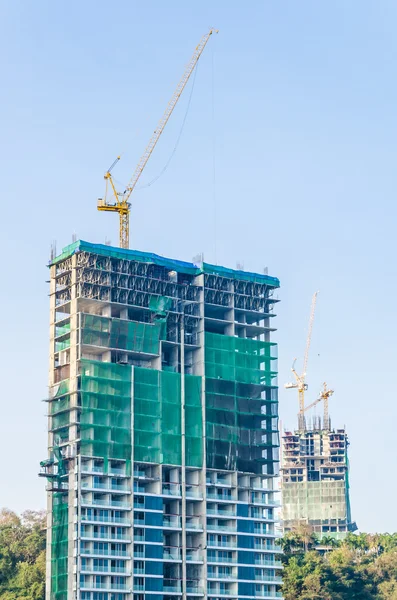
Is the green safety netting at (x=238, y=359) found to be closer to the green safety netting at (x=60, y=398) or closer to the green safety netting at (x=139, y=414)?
the green safety netting at (x=139, y=414)

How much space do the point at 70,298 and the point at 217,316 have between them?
84.3 ft

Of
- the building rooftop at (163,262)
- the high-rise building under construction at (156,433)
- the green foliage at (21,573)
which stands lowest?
the green foliage at (21,573)

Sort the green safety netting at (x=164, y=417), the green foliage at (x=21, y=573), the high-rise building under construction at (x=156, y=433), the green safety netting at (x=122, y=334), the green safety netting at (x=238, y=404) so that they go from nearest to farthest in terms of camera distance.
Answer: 1. the high-rise building under construction at (x=156, y=433)
2. the green safety netting at (x=122, y=334)
3. the green safety netting at (x=164, y=417)
4. the green safety netting at (x=238, y=404)
5. the green foliage at (x=21, y=573)

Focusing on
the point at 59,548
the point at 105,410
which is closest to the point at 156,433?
the point at 105,410

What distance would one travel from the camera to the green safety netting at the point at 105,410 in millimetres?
164875

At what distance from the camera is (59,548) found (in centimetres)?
16288

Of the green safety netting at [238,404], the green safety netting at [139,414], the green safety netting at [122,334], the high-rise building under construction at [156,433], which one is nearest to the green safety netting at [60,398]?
the high-rise building under construction at [156,433]

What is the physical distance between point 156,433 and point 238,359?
19534 mm

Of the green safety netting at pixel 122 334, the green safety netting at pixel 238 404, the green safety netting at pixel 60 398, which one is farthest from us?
the green safety netting at pixel 238 404

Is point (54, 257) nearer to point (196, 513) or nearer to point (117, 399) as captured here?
point (117, 399)

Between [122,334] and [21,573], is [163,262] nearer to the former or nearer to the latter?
[122,334]

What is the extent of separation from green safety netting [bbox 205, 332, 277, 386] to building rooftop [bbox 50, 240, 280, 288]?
10.2 m

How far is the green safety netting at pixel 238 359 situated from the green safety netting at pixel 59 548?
30.1m

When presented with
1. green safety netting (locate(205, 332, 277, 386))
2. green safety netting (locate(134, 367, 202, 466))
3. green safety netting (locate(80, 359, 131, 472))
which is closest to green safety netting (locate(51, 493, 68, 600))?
green safety netting (locate(80, 359, 131, 472))
